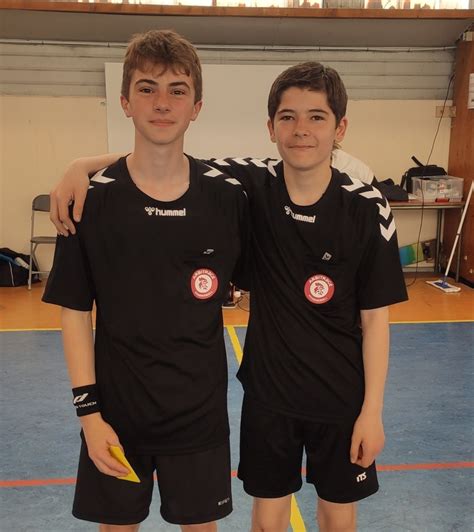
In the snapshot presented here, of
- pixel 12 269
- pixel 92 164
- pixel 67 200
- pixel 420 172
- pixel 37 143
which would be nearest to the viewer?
pixel 67 200

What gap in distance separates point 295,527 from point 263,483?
85 cm

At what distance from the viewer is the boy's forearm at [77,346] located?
1.66 m

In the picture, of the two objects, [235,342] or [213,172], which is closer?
[213,172]

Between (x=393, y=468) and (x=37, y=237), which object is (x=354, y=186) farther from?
(x=37, y=237)

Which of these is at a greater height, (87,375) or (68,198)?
(68,198)

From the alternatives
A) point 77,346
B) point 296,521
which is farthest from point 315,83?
point 296,521

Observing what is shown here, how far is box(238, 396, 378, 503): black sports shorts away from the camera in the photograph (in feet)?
5.95

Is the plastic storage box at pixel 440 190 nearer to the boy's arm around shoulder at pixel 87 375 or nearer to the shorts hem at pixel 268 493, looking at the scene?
the shorts hem at pixel 268 493

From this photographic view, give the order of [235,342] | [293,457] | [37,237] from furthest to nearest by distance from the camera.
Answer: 1. [37,237]
2. [235,342]
3. [293,457]

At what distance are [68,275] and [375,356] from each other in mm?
932

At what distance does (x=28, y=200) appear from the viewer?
7.47 metres

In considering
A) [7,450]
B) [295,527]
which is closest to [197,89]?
[295,527]

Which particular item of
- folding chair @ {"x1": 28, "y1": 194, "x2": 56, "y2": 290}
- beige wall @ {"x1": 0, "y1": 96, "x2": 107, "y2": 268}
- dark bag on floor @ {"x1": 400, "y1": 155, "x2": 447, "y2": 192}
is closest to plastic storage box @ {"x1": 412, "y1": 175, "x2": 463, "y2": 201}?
dark bag on floor @ {"x1": 400, "y1": 155, "x2": 447, "y2": 192}

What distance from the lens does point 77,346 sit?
1664 mm
